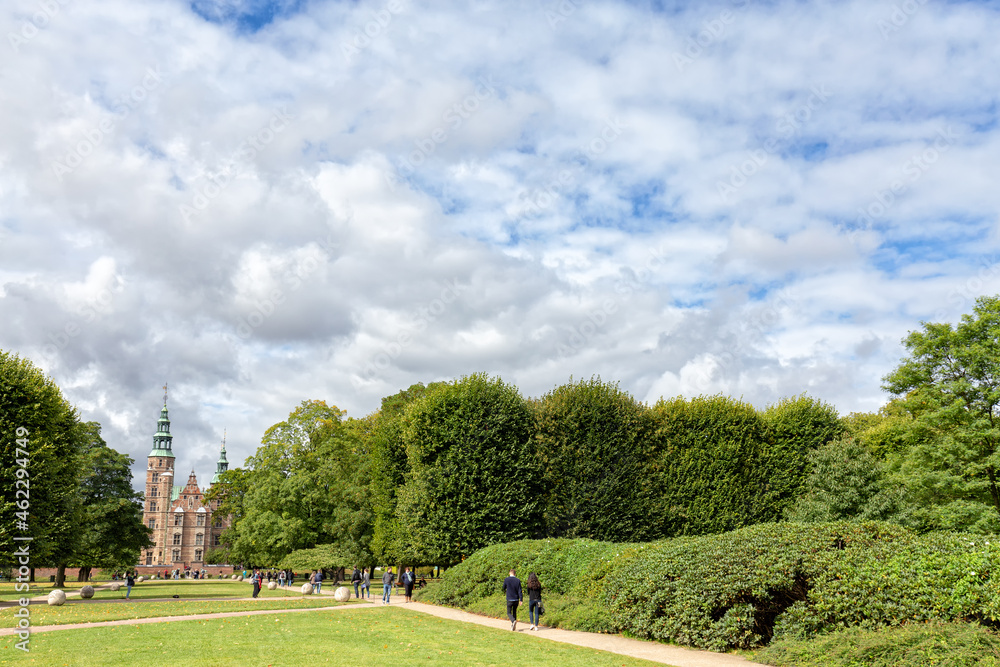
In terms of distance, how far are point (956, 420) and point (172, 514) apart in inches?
6078

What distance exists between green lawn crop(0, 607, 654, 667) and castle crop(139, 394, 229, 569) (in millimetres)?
138446

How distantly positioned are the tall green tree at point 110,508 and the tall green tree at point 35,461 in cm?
2032

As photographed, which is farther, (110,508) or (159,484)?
(159,484)

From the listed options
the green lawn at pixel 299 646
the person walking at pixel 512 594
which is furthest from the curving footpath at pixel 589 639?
the green lawn at pixel 299 646

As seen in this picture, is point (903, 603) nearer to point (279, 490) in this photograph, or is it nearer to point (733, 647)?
point (733, 647)

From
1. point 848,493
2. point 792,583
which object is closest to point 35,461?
point 792,583

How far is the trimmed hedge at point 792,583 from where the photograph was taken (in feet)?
41.7

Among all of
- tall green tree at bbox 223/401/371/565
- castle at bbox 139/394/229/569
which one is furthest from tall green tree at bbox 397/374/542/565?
castle at bbox 139/394/229/569

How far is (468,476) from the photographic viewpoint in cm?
3125

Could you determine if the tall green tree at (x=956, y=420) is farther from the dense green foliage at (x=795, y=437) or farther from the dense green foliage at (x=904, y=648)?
the dense green foliage at (x=904, y=648)

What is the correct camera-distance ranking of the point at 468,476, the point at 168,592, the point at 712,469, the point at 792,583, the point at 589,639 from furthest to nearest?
1. the point at 168,592
2. the point at 712,469
3. the point at 468,476
4. the point at 589,639
5. the point at 792,583

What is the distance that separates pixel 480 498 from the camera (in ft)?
102

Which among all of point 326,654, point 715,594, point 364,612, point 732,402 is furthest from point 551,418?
point 326,654

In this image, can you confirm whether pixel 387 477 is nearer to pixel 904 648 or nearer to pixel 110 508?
pixel 110 508
